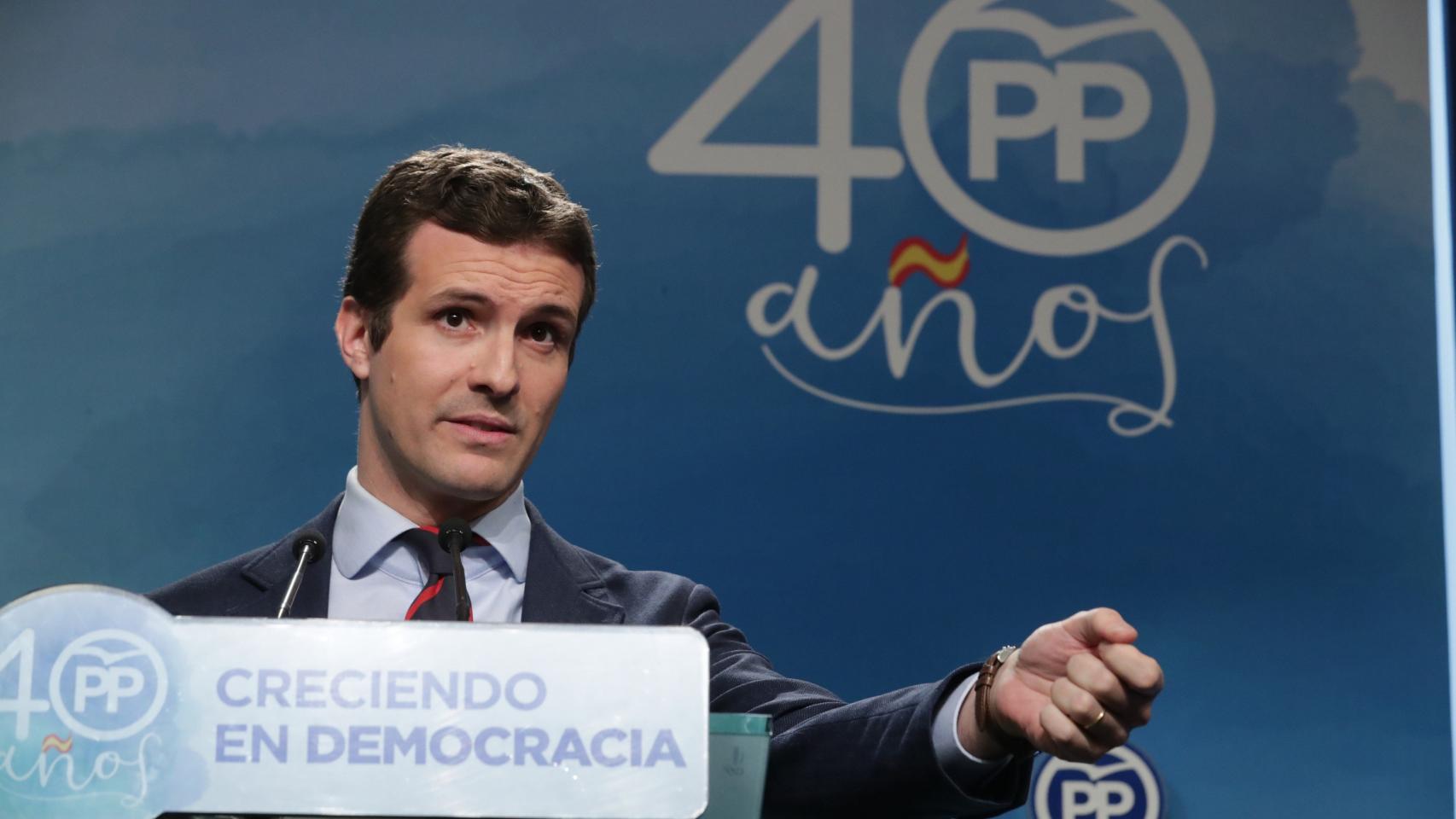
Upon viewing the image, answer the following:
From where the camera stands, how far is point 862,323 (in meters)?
3.13

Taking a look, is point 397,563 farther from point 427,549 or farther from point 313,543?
point 313,543

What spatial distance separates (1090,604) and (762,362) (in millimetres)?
778

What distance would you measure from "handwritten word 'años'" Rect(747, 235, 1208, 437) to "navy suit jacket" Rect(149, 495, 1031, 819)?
1177mm

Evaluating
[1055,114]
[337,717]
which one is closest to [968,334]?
[1055,114]

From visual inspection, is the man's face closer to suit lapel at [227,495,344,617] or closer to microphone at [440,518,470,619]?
suit lapel at [227,495,344,617]

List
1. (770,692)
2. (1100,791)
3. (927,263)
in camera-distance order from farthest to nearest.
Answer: (927,263) → (1100,791) → (770,692)

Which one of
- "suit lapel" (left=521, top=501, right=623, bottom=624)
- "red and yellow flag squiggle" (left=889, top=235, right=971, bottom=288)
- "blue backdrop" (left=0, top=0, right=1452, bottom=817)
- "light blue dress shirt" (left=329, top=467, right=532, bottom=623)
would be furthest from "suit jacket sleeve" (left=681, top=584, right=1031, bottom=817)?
"red and yellow flag squiggle" (left=889, top=235, right=971, bottom=288)

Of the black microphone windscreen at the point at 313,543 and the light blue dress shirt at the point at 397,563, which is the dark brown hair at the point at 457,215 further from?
the black microphone windscreen at the point at 313,543

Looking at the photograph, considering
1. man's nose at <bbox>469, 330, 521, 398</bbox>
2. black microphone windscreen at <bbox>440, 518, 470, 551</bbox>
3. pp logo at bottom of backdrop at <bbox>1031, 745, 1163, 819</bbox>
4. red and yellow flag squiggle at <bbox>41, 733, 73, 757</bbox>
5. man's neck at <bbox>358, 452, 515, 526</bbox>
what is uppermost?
man's nose at <bbox>469, 330, 521, 398</bbox>

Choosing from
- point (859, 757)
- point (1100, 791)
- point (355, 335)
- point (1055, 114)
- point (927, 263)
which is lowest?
point (1100, 791)

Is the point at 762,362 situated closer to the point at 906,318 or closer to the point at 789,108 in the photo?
the point at 906,318

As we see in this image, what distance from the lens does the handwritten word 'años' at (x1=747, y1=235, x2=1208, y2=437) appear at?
3111mm

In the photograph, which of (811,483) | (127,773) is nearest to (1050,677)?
(127,773)

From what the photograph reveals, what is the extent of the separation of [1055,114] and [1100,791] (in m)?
1.30
